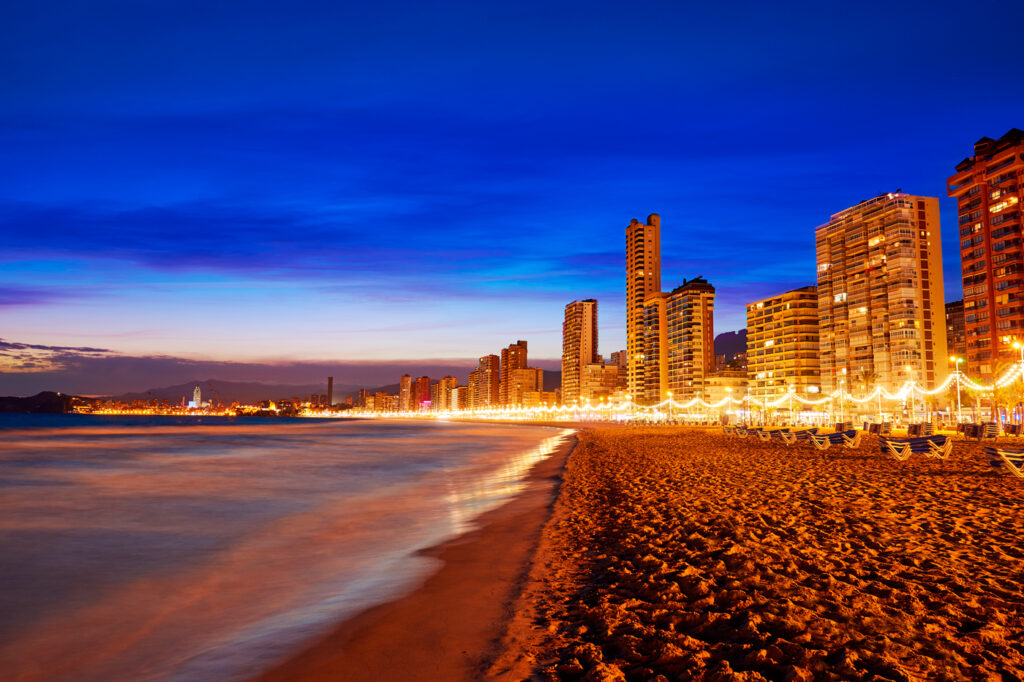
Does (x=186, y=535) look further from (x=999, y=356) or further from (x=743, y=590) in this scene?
(x=999, y=356)

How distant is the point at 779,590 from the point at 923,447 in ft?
57.2

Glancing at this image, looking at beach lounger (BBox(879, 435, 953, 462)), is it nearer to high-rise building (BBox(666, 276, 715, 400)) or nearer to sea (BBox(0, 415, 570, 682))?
sea (BBox(0, 415, 570, 682))

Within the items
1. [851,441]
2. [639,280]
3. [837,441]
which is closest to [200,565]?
[851,441]

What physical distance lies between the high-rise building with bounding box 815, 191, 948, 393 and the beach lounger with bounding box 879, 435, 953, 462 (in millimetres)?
100904

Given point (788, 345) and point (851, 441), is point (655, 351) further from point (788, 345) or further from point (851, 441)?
point (851, 441)

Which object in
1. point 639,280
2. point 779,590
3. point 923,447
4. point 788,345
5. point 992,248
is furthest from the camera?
point 639,280

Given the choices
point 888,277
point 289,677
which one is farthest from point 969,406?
point 289,677

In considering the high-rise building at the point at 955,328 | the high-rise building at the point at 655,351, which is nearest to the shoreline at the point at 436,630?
the high-rise building at the point at 655,351

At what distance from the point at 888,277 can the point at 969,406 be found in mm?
32601

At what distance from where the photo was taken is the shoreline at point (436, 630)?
5.00 metres

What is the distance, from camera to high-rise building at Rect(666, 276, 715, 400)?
534 ft

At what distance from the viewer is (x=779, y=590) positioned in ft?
18.8

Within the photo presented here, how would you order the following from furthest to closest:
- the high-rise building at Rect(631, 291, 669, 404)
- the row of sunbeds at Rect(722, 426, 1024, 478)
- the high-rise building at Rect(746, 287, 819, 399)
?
the high-rise building at Rect(631, 291, 669, 404), the high-rise building at Rect(746, 287, 819, 399), the row of sunbeds at Rect(722, 426, 1024, 478)

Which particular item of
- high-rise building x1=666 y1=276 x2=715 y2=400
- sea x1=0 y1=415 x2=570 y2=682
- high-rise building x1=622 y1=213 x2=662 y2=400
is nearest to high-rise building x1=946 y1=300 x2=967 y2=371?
high-rise building x1=666 y1=276 x2=715 y2=400
